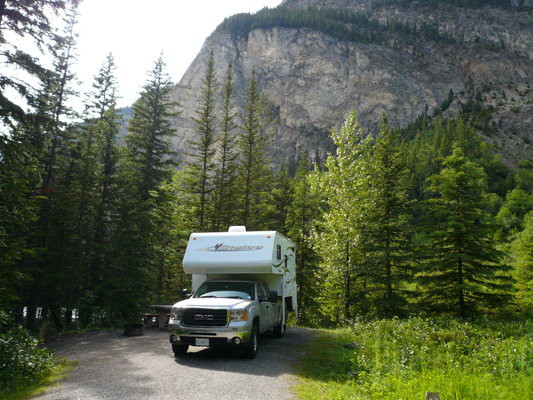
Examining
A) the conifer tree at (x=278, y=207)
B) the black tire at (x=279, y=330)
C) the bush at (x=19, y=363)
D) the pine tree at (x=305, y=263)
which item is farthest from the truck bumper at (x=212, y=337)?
the conifer tree at (x=278, y=207)

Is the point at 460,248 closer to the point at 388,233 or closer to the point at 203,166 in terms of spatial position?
the point at 388,233

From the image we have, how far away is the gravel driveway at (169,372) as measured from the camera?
6406 mm

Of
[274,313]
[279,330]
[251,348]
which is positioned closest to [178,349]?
[251,348]

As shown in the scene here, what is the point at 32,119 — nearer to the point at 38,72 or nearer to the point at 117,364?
the point at 38,72

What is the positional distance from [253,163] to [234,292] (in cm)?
2200

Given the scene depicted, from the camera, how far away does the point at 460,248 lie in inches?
561

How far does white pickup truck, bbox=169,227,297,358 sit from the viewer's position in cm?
897

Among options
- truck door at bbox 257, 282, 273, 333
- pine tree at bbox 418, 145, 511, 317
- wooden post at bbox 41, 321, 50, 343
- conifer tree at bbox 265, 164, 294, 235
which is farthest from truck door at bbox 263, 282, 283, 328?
conifer tree at bbox 265, 164, 294, 235

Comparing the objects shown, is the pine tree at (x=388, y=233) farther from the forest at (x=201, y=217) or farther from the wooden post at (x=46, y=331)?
the wooden post at (x=46, y=331)

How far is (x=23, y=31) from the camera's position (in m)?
11.8

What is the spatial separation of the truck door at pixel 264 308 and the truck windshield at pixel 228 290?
38 centimetres

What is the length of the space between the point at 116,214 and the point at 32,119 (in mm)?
12725

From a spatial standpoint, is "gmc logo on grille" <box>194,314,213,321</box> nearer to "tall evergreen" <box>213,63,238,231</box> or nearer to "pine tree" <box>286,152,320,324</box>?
"pine tree" <box>286,152,320,324</box>

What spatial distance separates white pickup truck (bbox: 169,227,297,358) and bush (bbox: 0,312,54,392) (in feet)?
9.33
